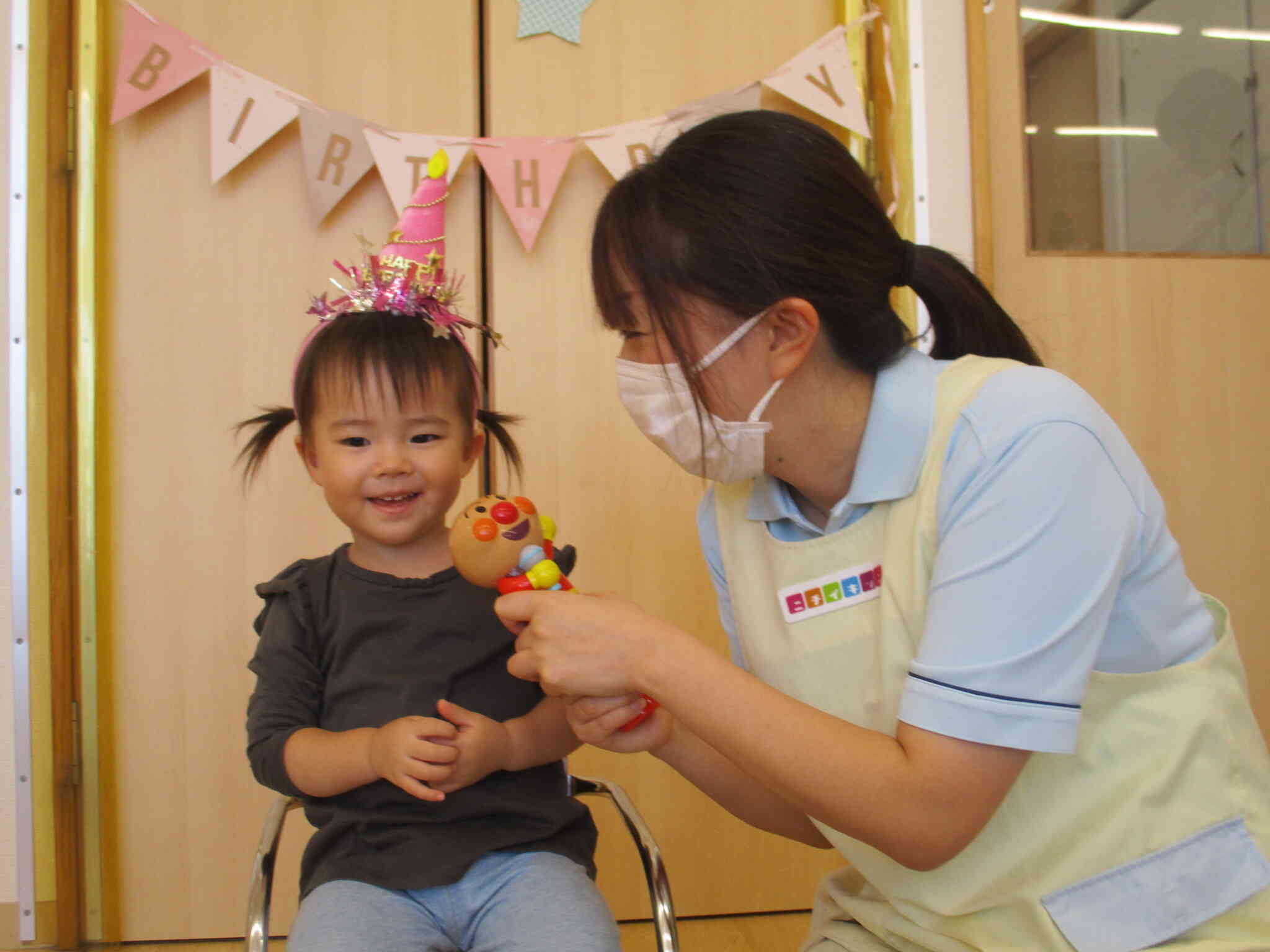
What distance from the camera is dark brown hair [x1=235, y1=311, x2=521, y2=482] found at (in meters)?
1.23

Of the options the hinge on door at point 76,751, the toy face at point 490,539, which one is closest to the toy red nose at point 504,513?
the toy face at point 490,539

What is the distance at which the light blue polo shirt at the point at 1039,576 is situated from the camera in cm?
80

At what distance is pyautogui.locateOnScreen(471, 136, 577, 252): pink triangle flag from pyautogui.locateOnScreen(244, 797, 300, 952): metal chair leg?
46.8 inches

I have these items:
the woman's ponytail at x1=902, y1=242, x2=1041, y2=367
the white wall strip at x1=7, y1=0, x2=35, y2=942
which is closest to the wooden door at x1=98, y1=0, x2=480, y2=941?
the white wall strip at x1=7, y1=0, x2=35, y2=942

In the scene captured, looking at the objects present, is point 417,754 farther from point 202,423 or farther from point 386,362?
point 202,423

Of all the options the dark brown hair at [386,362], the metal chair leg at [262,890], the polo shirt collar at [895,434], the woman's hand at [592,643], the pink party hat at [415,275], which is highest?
the pink party hat at [415,275]

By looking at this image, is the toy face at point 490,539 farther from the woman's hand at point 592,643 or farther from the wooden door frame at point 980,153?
the wooden door frame at point 980,153

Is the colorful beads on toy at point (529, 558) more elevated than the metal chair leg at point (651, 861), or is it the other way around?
the colorful beads on toy at point (529, 558)

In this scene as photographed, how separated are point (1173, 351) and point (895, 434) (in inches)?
57.0

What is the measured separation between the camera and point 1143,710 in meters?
0.88

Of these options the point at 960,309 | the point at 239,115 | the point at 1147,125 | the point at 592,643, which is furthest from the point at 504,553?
the point at 1147,125

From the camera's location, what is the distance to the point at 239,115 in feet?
6.26

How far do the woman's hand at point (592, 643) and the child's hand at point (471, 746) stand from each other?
210 mm

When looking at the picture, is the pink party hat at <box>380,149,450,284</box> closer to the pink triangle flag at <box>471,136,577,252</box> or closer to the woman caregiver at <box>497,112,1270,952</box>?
the woman caregiver at <box>497,112,1270,952</box>
